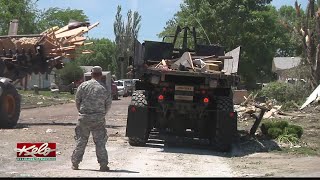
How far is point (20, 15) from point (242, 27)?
2274cm

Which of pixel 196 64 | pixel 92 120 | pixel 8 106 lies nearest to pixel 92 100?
pixel 92 120

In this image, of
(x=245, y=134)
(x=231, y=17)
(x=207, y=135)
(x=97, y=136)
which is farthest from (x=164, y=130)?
(x=231, y=17)

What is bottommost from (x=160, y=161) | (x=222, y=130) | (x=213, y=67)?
(x=160, y=161)

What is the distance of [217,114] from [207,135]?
116 centimetres

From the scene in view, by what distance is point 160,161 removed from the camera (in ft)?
38.2

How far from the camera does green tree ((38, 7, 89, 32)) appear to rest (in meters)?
65.1

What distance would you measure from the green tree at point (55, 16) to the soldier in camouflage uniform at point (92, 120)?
5449 cm

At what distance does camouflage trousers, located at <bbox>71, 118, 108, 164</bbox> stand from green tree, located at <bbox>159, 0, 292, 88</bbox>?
1375 inches

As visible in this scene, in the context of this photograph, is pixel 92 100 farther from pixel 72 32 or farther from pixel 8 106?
pixel 72 32

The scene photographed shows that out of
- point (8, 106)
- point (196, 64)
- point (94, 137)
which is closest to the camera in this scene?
point (94, 137)

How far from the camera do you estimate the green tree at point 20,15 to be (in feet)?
175

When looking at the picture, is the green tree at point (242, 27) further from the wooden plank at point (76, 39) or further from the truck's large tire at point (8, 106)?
the truck's large tire at point (8, 106)

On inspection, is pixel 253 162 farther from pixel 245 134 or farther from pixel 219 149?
pixel 245 134

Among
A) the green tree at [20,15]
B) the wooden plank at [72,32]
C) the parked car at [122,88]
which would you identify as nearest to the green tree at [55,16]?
the green tree at [20,15]
